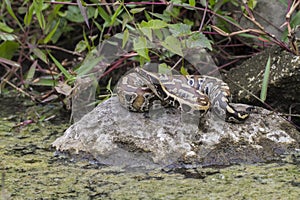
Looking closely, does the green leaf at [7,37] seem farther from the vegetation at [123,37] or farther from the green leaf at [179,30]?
the green leaf at [179,30]

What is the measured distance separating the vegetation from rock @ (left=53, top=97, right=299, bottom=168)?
430 millimetres

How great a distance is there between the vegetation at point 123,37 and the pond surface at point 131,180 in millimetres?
772

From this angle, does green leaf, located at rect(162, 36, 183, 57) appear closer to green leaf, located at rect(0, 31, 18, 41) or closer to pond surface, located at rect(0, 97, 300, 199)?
pond surface, located at rect(0, 97, 300, 199)

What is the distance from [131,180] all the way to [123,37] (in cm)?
96

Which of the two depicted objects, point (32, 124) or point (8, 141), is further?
point (32, 124)

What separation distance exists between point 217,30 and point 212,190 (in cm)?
133

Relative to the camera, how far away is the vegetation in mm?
3881

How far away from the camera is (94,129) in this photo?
3592 mm

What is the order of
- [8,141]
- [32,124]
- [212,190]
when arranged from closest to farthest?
[212,190], [8,141], [32,124]

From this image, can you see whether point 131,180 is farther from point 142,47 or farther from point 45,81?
point 45,81

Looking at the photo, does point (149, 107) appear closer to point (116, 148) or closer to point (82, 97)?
point (116, 148)

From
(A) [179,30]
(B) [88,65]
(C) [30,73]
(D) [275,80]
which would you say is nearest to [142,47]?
(A) [179,30]

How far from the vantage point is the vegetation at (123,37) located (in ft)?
12.7

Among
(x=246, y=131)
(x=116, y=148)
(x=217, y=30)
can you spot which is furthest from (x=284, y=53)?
(x=116, y=148)
